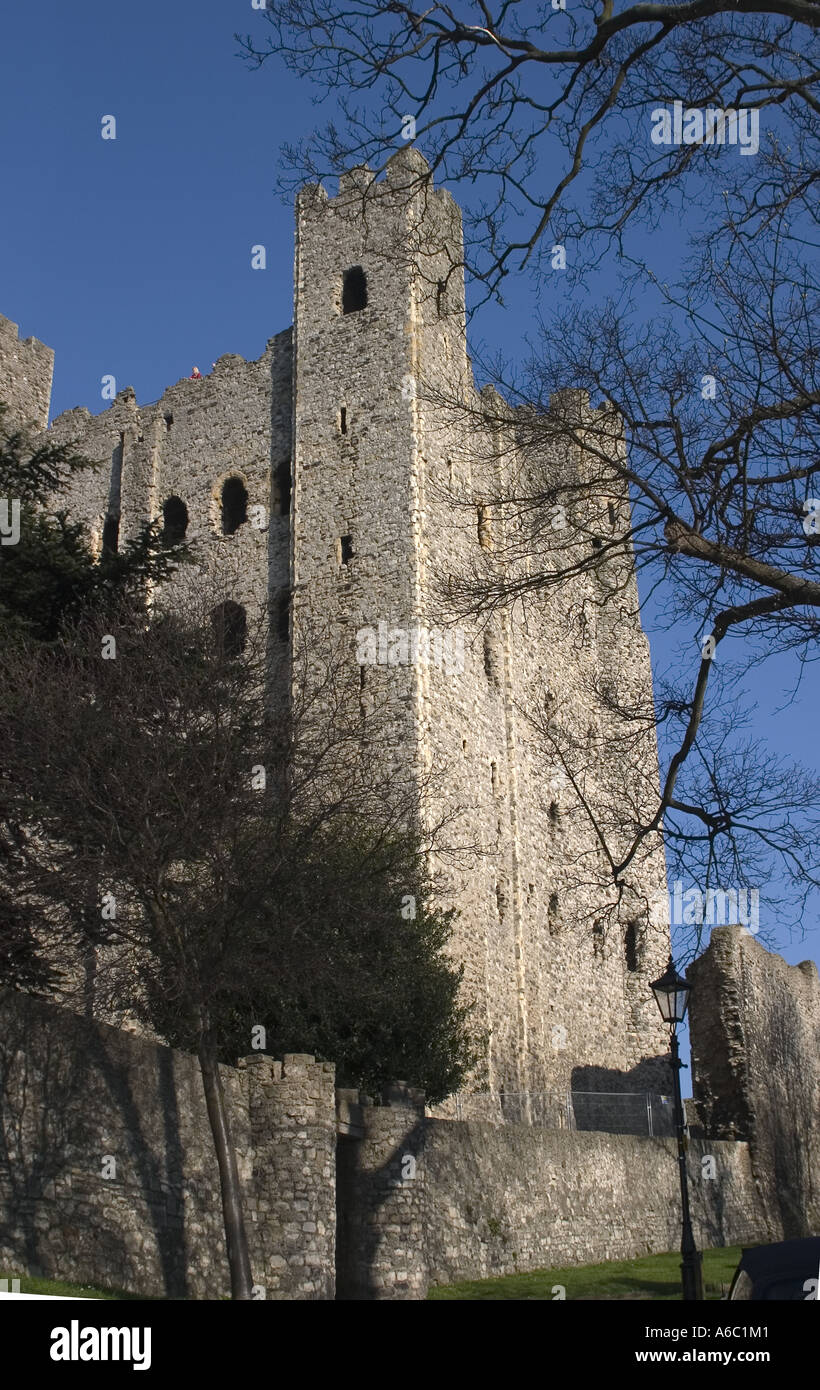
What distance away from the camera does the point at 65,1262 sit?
34.2 ft

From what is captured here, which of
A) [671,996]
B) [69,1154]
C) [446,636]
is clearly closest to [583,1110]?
[446,636]

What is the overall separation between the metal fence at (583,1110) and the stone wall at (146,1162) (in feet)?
33.8

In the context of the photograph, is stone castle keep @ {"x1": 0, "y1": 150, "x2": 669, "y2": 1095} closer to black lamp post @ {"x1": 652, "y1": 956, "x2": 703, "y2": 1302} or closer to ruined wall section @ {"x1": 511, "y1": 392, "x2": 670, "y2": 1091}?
ruined wall section @ {"x1": 511, "y1": 392, "x2": 670, "y2": 1091}

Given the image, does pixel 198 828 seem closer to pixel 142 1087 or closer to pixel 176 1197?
pixel 142 1087

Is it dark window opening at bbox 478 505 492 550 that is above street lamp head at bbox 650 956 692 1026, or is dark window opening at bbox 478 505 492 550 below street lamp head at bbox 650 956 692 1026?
above

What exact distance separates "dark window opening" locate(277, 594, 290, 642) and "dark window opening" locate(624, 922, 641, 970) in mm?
11113

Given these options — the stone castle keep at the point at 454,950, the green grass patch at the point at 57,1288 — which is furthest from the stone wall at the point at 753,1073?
the green grass patch at the point at 57,1288

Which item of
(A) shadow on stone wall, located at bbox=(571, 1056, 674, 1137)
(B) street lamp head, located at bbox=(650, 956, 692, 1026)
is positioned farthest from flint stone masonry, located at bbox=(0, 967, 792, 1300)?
(A) shadow on stone wall, located at bbox=(571, 1056, 674, 1137)

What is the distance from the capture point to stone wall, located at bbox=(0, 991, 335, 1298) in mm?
10570

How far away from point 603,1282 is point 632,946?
16684 mm

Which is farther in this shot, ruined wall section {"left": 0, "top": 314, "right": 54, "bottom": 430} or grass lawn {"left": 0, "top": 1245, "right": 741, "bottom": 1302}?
ruined wall section {"left": 0, "top": 314, "right": 54, "bottom": 430}

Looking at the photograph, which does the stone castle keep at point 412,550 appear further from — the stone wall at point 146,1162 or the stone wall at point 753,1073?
the stone wall at point 146,1162

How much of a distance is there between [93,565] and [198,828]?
18.6 ft

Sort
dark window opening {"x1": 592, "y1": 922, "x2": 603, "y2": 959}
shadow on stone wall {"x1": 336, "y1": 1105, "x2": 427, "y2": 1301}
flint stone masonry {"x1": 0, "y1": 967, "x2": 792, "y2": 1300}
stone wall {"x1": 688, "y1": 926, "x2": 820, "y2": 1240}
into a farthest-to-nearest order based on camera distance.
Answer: dark window opening {"x1": 592, "y1": 922, "x2": 603, "y2": 959}, stone wall {"x1": 688, "y1": 926, "x2": 820, "y2": 1240}, shadow on stone wall {"x1": 336, "y1": 1105, "x2": 427, "y2": 1301}, flint stone masonry {"x1": 0, "y1": 967, "x2": 792, "y2": 1300}
